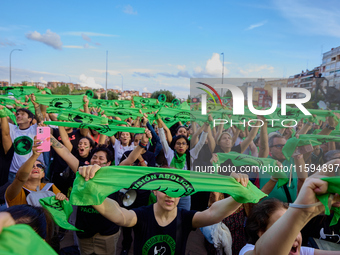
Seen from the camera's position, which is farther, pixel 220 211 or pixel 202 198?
pixel 202 198

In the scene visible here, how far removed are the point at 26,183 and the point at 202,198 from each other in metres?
2.35

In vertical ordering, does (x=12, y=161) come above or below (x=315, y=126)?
below

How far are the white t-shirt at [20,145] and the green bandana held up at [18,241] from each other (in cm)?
343

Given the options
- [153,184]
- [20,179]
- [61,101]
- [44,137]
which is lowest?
[20,179]

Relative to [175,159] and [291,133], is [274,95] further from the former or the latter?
[175,159]

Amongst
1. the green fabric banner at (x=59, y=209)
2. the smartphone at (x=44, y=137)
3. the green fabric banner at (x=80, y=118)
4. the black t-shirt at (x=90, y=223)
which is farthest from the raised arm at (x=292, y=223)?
the green fabric banner at (x=80, y=118)

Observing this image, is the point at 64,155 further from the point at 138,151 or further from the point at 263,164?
the point at 263,164

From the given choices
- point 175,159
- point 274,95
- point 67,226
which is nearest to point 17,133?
point 67,226

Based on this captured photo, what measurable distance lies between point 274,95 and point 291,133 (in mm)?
1461

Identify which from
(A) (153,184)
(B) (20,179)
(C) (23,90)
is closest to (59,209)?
(B) (20,179)

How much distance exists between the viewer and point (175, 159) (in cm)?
438

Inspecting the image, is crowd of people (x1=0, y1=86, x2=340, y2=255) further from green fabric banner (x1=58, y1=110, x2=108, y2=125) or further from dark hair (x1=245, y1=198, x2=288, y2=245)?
green fabric banner (x1=58, y1=110, x2=108, y2=125)

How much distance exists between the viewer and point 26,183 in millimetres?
2902

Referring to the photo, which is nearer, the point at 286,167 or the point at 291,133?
the point at 286,167
